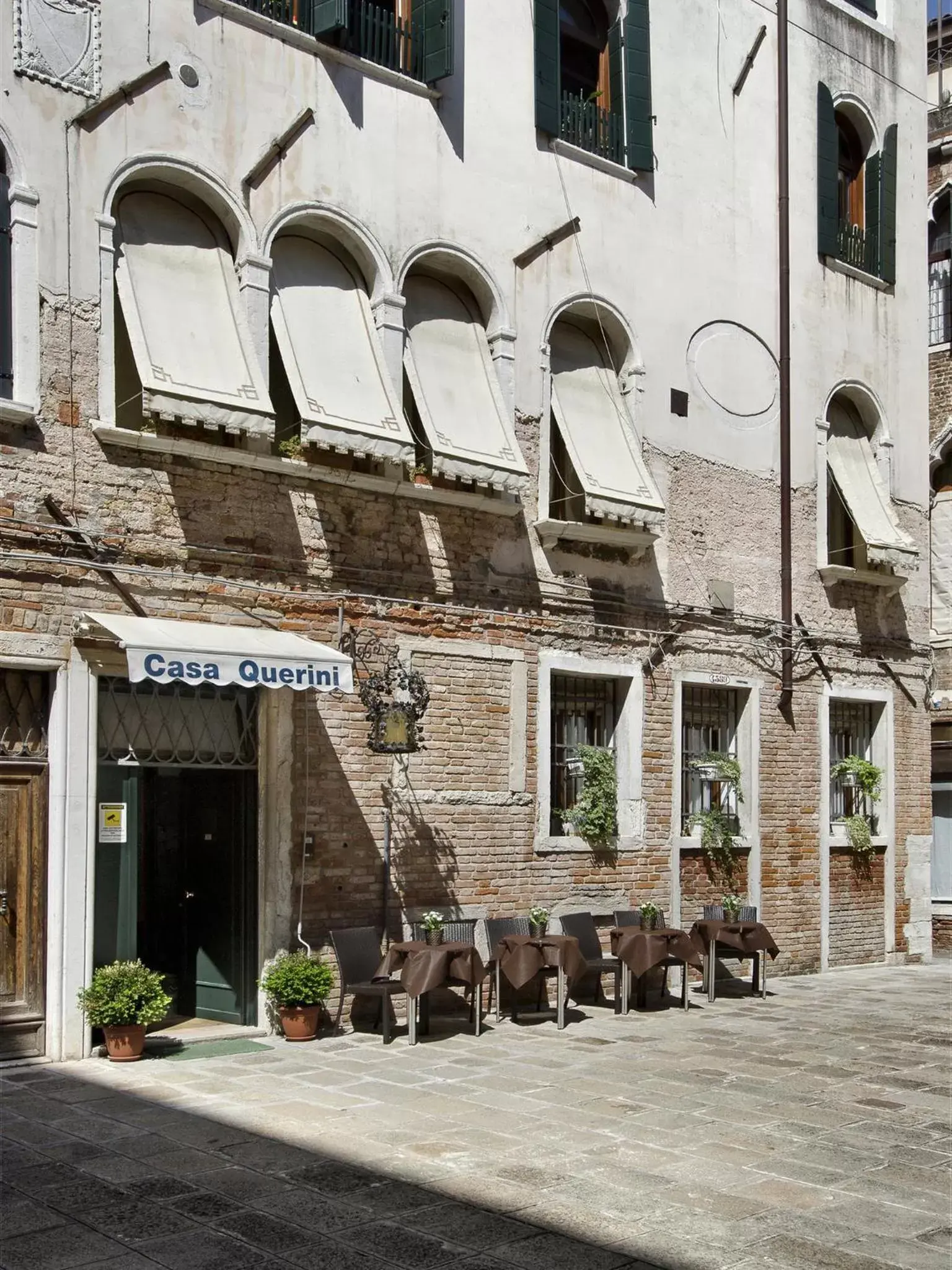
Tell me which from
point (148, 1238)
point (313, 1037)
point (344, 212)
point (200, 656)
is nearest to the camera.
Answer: point (148, 1238)

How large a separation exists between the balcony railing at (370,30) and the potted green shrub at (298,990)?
6.72m

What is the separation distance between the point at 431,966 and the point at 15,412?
4.50 metres

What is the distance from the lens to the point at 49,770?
8.91 meters

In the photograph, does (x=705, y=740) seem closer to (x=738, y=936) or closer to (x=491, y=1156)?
(x=738, y=936)

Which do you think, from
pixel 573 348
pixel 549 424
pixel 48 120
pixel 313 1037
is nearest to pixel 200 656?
pixel 313 1037

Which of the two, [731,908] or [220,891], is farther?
[731,908]

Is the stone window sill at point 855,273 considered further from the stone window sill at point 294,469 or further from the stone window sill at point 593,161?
the stone window sill at point 294,469

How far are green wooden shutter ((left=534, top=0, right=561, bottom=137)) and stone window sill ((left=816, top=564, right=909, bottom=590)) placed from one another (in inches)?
198

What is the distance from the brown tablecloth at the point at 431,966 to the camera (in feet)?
31.5

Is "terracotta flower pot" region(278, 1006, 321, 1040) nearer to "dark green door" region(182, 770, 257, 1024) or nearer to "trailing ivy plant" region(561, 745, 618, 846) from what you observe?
"dark green door" region(182, 770, 257, 1024)

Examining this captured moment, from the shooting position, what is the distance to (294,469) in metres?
10.1

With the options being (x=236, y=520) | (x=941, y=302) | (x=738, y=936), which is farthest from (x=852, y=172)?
(x=236, y=520)

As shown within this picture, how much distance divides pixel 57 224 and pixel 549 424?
4.42 meters

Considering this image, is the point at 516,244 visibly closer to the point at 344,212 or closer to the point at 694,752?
the point at 344,212
